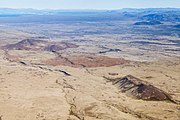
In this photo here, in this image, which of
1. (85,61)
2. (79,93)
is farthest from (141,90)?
(85,61)

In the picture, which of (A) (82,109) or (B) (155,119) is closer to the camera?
(B) (155,119)

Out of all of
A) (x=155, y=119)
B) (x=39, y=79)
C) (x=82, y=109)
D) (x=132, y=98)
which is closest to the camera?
(x=155, y=119)

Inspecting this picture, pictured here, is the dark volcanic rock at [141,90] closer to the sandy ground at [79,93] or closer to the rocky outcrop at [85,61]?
the sandy ground at [79,93]

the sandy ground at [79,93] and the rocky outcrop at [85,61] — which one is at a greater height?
the sandy ground at [79,93]

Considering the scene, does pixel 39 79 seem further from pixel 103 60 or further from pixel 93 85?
pixel 103 60

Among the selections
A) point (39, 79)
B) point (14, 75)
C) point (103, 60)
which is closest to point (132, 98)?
point (39, 79)

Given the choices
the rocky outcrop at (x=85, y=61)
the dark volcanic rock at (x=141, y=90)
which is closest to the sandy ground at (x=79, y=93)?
the dark volcanic rock at (x=141, y=90)
